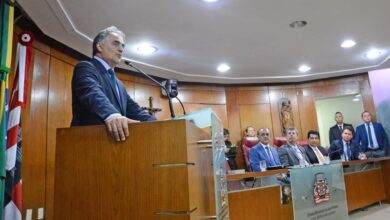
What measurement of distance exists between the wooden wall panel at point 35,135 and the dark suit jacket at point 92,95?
2.11 m

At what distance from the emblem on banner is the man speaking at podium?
2741 millimetres

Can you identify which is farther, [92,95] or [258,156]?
[258,156]

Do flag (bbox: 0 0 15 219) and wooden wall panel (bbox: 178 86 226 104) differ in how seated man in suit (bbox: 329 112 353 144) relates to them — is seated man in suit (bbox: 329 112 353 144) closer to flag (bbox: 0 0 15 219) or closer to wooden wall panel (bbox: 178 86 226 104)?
wooden wall panel (bbox: 178 86 226 104)

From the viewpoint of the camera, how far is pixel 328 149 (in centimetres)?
584

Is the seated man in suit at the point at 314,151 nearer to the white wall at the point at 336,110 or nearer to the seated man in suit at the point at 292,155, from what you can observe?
the seated man in suit at the point at 292,155

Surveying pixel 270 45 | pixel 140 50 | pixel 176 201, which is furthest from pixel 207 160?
pixel 270 45

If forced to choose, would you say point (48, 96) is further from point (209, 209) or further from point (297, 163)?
point (297, 163)

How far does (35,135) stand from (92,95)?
242 centimetres

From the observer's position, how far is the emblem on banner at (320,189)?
3.49 m

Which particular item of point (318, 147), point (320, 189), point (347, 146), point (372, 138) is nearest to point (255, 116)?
point (318, 147)

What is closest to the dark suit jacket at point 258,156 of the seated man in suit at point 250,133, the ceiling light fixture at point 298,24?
the seated man in suit at point 250,133

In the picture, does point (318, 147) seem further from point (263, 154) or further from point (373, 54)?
point (373, 54)

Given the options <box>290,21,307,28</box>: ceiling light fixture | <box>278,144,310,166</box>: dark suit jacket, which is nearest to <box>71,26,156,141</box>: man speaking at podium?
<box>290,21,307,28</box>: ceiling light fixture

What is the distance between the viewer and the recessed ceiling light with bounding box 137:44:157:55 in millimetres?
3852
